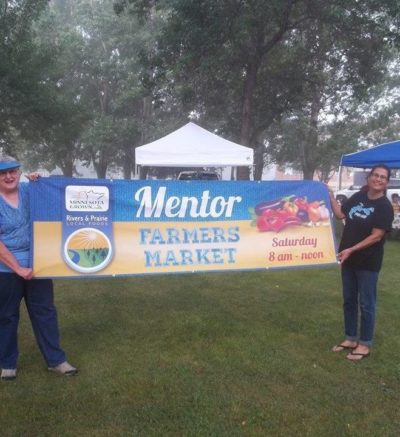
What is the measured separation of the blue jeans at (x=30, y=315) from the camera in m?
3.62

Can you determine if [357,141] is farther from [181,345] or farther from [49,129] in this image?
[181,345]

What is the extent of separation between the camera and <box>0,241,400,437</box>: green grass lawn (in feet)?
10.5

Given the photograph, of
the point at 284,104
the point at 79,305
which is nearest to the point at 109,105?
the point at 284,104

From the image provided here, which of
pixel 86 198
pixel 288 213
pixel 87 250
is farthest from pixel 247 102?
pixel 87 250

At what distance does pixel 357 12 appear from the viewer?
12977mm

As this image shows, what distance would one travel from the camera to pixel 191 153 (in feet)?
38.1

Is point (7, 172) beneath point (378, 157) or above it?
beneath

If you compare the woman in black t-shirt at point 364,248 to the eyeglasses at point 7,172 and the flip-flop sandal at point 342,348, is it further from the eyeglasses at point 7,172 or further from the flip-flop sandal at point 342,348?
the eyeglasses at point 7,172

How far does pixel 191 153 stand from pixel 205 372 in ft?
27.0

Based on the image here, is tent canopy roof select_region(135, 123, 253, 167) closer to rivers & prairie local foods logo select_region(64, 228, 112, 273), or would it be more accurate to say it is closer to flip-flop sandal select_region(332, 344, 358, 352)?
rivers & prairie local foods logo select_region(64, 228, 112, 273)

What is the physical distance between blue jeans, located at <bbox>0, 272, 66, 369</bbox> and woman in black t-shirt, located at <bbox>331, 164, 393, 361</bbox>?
263 cm

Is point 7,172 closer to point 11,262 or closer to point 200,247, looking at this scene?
point 11,262

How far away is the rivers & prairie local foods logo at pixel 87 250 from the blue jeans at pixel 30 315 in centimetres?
35

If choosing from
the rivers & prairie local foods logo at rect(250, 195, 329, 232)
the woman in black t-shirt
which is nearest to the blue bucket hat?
the rivers & prairie local foods logo at rect(250, 195, 329, 232)
